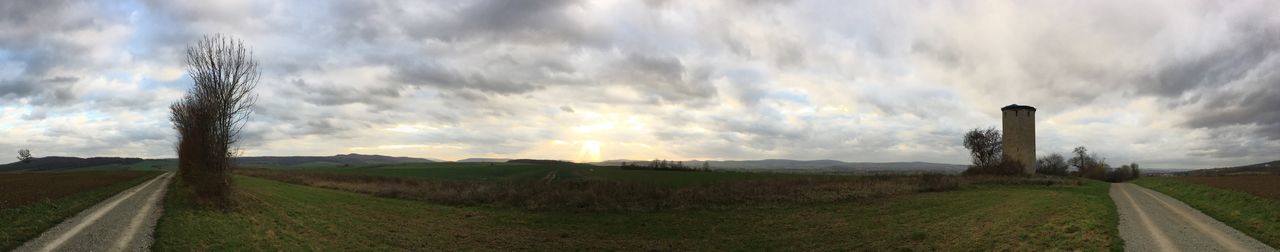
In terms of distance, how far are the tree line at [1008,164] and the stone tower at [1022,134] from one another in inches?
42.6

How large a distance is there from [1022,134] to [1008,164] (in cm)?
394

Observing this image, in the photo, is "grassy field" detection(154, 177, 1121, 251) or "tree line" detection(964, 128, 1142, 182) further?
"tree line" detection(964, 128, 1142, 182)

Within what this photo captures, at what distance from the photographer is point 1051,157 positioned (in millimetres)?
100625

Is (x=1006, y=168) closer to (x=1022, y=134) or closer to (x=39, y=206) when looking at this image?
(x=1022, y=134)

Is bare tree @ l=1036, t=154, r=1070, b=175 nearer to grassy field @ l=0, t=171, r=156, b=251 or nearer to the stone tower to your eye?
the stone tower

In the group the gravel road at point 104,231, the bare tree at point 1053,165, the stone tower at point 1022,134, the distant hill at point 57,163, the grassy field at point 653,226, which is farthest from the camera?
the distant hill at point 57,163

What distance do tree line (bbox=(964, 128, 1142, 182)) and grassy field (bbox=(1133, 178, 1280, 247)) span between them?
29478 mm

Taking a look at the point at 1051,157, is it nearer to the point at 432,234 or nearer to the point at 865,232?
the point at 865,232

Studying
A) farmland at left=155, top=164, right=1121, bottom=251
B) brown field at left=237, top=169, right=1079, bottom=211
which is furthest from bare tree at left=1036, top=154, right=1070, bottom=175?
farmland at left=155, top=164, right=1121, bottom=251

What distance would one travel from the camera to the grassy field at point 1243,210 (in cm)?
1492

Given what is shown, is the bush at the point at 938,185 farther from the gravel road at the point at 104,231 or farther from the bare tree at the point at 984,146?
the gravel road at the point at 104,231

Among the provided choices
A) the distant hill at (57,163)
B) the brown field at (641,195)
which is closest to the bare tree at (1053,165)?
the brown field at (641,195)

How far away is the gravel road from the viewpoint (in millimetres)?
13594

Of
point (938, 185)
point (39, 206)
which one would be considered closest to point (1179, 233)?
point (938, 185)
